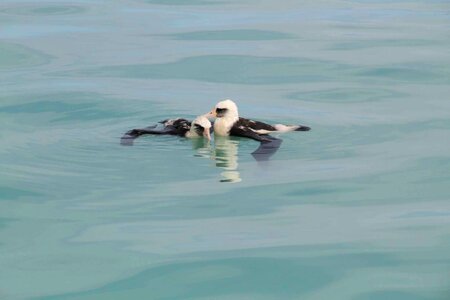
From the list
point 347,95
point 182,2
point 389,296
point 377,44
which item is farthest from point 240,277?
point 182,2

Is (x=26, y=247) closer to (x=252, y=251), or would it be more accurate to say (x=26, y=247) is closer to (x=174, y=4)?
(x=252, y=251)

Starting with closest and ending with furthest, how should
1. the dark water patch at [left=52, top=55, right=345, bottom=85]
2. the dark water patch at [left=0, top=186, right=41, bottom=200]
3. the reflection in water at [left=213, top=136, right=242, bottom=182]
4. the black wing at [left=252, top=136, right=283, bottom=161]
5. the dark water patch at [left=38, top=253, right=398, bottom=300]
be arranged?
the dark water patch at [left=38, top=253, right=398, bottom=300] → the dark water patch at [left=0, top=186, right=41, bottom=200] → the reflection in water at [left=213, top=136, right=242, bottom=182] → the black wing at [left=252, top=136, right=283, bottom=161] → the dark water patch at [left=52, top=55, right=345, bottom=85]

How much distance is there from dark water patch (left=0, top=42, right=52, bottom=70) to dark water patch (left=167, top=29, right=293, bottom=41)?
1955 mm

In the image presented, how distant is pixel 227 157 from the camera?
10711 mm

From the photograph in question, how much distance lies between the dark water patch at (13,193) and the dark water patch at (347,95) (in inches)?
167

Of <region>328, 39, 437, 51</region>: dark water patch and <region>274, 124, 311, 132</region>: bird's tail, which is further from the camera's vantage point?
<region>328, 39, 437, 51</region>: dark water patch

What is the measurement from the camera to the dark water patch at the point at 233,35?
16.6m

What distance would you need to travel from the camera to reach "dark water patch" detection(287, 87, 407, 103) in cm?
1325

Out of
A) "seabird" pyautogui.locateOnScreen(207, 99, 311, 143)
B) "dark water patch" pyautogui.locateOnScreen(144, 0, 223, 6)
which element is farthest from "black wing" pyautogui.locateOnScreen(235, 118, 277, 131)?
"dark water patch" pyautogui.locateOnScreen(144, 0, 223, 6)

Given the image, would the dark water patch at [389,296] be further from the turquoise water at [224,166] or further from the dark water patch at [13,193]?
the dark water patch at [13,193]

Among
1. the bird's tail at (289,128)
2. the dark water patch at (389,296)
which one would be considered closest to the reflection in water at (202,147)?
the bird's tail at (289,128)

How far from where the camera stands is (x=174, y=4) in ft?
64.3

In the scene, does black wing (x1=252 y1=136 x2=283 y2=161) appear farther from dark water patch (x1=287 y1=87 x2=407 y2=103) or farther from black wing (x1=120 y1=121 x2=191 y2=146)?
dark water patch (x1=287 y1=87 x2=407 y2=103)

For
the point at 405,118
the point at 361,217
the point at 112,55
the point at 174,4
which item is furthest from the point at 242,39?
the point at 361,217
